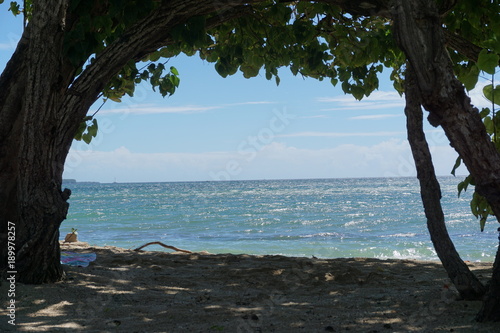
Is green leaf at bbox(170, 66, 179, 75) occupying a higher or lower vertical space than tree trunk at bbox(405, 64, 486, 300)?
higher

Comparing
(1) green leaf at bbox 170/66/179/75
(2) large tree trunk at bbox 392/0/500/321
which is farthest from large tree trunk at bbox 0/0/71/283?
(2) large tree trunk at bbox 392/0/500/321

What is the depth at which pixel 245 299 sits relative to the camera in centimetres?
487

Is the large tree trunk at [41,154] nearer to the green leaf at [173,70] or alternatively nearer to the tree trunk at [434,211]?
the green leaf at [173,70]

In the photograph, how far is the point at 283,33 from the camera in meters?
6.29

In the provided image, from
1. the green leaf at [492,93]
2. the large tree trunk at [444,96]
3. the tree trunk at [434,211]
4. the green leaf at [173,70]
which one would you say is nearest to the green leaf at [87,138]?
the green leaf at [173,70]

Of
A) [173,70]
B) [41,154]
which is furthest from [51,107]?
[173,70]

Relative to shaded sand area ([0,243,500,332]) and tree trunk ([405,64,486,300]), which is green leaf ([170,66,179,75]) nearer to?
shaded sand area ([0,243,500,332])

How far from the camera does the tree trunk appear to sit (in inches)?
163

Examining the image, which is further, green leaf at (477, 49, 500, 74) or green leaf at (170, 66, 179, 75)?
green leaf at (170, 66, 179, 75)

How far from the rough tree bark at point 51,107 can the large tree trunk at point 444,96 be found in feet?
6.15

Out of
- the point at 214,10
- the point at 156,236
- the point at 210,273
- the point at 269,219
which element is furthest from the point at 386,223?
the point at 214,10

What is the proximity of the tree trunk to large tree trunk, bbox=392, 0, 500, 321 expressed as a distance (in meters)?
0.70

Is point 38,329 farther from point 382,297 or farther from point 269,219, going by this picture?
point 269,219

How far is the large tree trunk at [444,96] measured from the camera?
3270 millimetres
